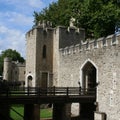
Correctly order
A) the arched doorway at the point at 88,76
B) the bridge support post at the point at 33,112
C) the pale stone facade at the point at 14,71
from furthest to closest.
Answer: the pale stone facade at the point at 14,71, the arched doorway at the point at 88,76, the bridge support post at the point at 33,112

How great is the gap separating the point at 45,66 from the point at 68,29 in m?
3.97

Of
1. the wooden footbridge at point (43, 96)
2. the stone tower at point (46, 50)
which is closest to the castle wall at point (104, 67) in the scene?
the wooden footbridge at point (43, 96)

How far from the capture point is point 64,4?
136 feet

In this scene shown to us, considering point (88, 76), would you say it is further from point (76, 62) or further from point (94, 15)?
point (94, 15)

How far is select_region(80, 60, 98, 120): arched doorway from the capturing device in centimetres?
2709

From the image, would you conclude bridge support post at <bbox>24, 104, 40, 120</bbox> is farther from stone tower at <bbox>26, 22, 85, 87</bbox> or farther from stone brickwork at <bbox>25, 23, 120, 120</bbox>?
stone tower at <bbox>26, 22, 85, 87</bbox>

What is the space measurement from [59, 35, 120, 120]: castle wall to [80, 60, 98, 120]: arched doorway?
262mm

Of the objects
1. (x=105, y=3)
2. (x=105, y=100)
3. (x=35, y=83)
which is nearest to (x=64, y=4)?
(x=105, y=3)

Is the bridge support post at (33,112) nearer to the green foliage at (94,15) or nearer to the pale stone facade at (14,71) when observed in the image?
the green foliage at (94,15)

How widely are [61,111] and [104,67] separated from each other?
14.1ft

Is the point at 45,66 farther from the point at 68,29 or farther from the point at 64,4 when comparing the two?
the point at 64,4

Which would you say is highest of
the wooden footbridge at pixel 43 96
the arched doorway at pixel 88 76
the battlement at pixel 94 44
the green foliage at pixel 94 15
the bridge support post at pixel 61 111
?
the green foliage at pixel 94 15

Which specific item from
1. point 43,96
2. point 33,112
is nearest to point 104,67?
point 43,96

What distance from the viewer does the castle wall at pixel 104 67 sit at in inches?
914
